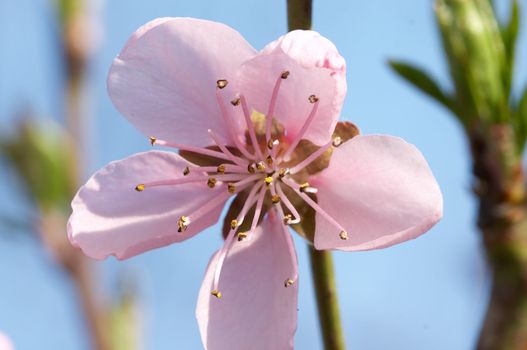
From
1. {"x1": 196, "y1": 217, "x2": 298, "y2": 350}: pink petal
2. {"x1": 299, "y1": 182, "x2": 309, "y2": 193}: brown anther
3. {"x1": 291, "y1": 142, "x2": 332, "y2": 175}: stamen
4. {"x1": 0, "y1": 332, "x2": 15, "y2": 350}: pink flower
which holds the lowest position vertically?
{"x1": 0, "y1": 332, "x2": 15, "y2": 350}: pink flower

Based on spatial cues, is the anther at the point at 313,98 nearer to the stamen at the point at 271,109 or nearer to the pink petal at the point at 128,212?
the stamen at the point at 271,109

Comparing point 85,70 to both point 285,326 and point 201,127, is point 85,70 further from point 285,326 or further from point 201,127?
point 285,326

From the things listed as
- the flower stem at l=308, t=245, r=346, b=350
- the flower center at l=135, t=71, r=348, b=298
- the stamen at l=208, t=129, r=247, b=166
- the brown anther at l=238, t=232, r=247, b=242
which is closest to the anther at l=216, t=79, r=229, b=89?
the flower center at l=135, t=71, r=348, b=298

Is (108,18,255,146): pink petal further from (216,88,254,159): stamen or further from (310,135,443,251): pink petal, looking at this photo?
(310,135,443,251): pink petal

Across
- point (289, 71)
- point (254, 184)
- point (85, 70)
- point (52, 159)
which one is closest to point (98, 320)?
point (52, 159)

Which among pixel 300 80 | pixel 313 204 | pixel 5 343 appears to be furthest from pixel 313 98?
pixel 5 343
